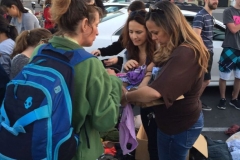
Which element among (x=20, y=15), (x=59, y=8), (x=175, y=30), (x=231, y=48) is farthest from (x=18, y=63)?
(x=231, y=48)

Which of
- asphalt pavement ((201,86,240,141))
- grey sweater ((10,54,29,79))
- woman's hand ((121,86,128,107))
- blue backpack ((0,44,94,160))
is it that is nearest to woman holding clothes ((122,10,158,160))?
woman's hand ((121,86,128,107))

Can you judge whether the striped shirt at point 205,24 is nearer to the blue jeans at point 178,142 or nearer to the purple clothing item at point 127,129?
the blue jeans at point 178,142

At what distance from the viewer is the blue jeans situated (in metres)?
2.12

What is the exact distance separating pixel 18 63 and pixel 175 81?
1.53 m

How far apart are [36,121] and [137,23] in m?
1.53

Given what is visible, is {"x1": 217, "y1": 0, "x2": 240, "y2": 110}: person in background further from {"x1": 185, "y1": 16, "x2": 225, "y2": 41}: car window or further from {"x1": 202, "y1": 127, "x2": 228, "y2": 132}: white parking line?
{"x1": 202, "y1": 127, "x2": 228, "y2": 132}: white parking line

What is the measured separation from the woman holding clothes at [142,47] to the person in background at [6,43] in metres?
1.24

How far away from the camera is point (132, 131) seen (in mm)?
2166

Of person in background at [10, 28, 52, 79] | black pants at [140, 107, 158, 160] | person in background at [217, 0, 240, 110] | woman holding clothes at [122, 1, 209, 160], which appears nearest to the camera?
woman holding clothes at [122, 1, 209, 160]

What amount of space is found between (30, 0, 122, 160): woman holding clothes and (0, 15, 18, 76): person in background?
1729 millimetres

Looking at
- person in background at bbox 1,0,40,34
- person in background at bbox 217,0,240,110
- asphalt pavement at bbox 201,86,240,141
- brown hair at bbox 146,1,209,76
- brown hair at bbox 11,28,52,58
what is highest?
brown hair at bbox 146,1,209,76

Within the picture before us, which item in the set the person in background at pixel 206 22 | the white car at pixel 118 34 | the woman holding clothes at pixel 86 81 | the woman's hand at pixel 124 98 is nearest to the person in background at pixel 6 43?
the woman's hand at pixel 124 98

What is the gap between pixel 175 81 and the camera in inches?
71.8

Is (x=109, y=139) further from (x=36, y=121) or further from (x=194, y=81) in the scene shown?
(x=36, y=121)
